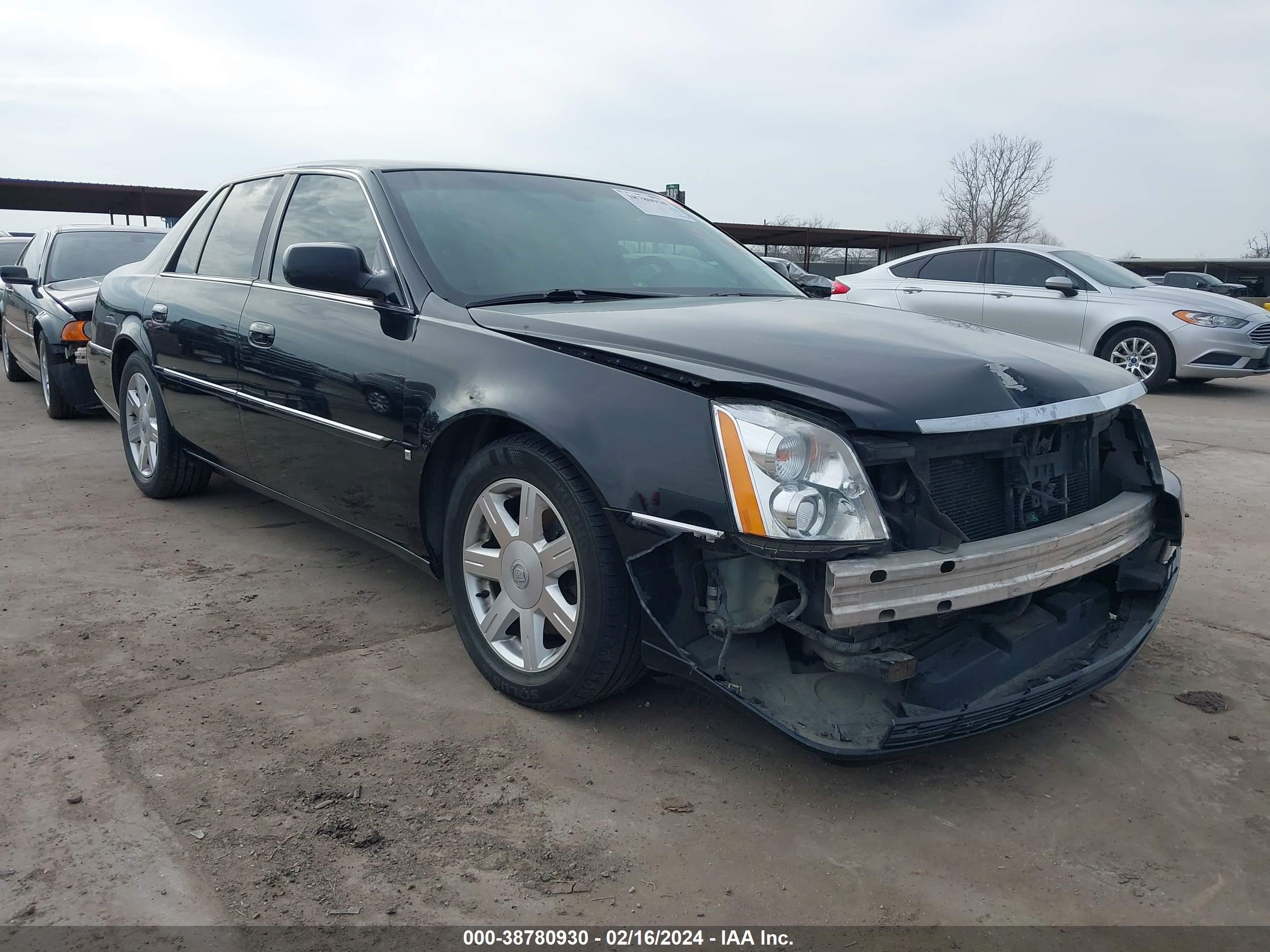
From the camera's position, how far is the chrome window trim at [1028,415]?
7.25 feet

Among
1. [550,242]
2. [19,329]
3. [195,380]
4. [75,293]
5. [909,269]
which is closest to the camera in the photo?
[550,242]

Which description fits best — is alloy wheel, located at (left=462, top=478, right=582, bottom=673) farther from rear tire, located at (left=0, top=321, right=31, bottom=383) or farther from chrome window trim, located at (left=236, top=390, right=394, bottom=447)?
rear tire, located at (left=0, top=321, right=31, bottom=383)

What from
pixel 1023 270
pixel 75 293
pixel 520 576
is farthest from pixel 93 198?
pixel 520 576

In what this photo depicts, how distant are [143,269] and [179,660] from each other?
8.97 ft

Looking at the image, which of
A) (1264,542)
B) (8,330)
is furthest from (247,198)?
(8,330)

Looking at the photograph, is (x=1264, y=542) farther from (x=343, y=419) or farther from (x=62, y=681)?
(x=62, y=681)

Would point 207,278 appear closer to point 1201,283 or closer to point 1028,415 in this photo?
point 1028,415

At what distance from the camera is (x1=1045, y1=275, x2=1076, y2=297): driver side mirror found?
9539mm

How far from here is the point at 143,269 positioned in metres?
5.00

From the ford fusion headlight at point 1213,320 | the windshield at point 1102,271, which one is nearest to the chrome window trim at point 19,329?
the windshield at point 1102,271

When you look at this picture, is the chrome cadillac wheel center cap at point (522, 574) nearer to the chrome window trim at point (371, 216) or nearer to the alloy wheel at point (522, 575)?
the alloy wheel at point (522, 575)

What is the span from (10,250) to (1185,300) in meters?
13.6

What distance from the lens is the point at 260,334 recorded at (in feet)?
12.1

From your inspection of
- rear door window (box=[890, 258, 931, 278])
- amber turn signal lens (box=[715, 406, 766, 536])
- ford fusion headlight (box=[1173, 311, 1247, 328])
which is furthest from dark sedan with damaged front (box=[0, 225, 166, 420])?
ford fusion headlight (box=[1173, 311, 1247, 328])
